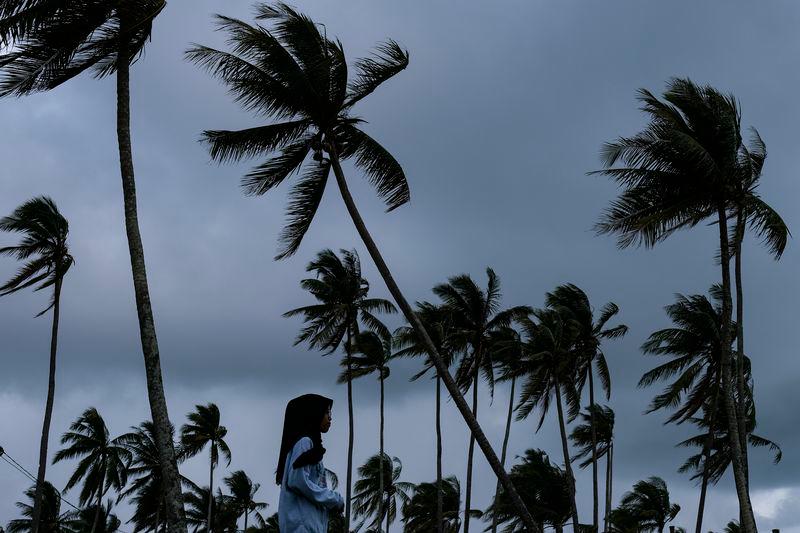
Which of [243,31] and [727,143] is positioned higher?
[727,143]

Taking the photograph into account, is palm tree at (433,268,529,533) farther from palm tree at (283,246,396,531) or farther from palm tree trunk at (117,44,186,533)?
palm tree trunk at (117,44,186,533)

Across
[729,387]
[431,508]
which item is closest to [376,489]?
[431,508]

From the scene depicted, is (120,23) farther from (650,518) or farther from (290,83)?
(650,518)

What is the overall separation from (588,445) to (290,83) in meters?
35.6

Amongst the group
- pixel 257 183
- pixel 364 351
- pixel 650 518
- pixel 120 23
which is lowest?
pixel 120 23

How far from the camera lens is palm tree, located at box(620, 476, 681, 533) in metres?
51.6

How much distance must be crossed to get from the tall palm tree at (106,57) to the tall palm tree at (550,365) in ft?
93.4

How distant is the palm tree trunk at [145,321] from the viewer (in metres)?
11.0

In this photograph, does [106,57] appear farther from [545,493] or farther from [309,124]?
[545,493]

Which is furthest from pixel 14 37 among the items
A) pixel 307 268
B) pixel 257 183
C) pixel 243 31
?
pixel 307 268

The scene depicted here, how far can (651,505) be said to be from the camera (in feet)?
172

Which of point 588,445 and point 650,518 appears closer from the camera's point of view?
point 588,445

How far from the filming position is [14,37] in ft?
39.8

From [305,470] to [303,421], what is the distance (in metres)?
0.33
